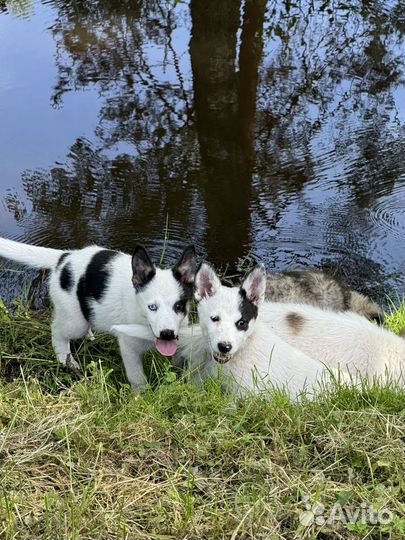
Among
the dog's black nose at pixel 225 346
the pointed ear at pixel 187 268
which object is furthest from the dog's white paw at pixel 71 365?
the dog's black nose at pixel 225 346

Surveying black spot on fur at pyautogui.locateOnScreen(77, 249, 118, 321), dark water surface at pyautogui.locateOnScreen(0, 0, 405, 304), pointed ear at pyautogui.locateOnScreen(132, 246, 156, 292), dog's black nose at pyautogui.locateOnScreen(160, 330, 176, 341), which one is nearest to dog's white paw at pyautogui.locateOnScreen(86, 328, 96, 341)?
black spot on fur at pyautogui.locateOnScreen(77, 249, 118, 321)

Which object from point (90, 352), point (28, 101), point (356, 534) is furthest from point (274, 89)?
point (356, 534)

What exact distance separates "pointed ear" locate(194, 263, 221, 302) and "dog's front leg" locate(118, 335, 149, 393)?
604 mm

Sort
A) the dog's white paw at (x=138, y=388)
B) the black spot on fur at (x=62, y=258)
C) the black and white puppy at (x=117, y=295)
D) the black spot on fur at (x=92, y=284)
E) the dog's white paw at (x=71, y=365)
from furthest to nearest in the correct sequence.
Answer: the black spot on fur at (x=62, y=258)
the black spot on fur at (x=92, y=284)
the dog's white paw at (x=71, y=365)
the black and white puppy at (x=117, y=295)
the dog's white paw at (x=138, y=388)

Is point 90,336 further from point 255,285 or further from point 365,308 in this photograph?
point 365,308

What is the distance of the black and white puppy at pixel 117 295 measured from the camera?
16.0 feet

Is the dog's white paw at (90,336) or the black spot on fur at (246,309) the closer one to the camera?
the black spot on fur at (246,309)

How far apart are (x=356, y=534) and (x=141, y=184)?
6.32 meters

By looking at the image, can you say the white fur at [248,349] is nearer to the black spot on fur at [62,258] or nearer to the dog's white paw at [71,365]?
the dog's white paw at [71,365]

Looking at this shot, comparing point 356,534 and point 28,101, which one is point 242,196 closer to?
point 28,101

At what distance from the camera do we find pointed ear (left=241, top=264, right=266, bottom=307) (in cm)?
470

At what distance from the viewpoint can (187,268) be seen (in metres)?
5.04

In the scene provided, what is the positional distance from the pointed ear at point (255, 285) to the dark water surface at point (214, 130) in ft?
9.89

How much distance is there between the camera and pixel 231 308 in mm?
4648
